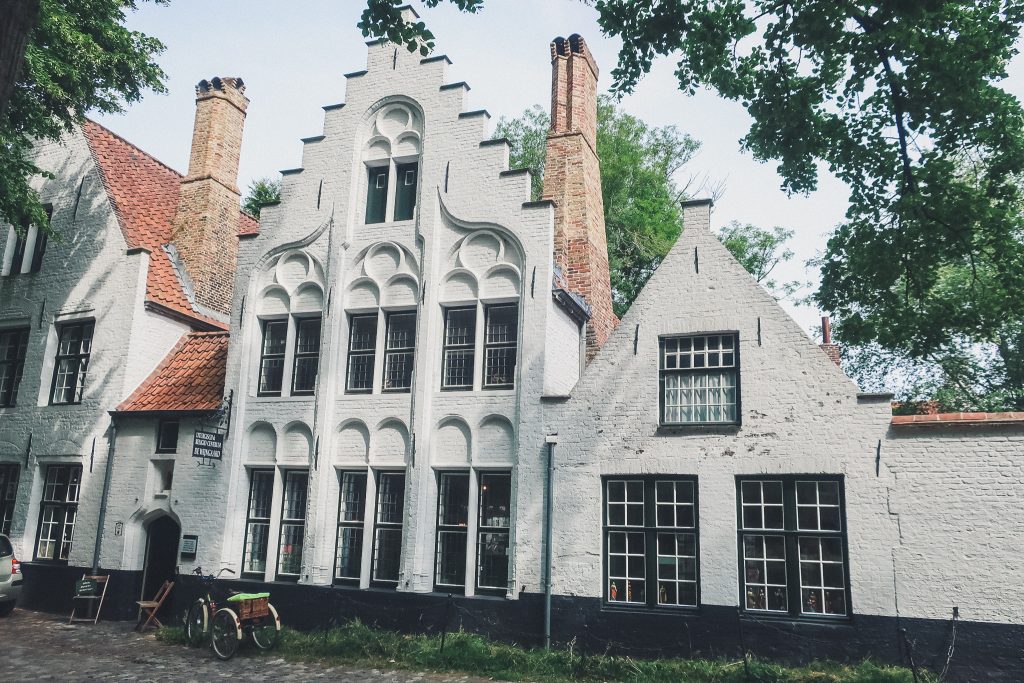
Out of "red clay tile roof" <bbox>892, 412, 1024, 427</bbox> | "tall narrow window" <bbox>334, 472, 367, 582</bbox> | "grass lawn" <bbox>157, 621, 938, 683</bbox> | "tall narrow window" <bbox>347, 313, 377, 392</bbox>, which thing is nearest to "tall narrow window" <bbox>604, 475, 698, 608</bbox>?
"grass lawn" <bbox>157, 621, 938, 683</bbox>

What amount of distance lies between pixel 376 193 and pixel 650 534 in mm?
8856

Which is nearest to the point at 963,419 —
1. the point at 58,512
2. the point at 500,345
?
the point at 500,345

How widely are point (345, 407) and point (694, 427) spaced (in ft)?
22.2

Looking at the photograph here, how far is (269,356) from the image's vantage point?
16.4 m

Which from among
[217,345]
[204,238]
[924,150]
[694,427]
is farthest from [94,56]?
[924,150]

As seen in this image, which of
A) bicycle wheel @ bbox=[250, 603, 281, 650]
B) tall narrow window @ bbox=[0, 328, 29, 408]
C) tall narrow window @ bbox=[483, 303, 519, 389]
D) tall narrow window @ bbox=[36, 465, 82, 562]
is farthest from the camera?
tall narrow window @ bbox=[0, 328, 29, 408]

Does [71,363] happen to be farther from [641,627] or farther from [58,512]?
[641,627]

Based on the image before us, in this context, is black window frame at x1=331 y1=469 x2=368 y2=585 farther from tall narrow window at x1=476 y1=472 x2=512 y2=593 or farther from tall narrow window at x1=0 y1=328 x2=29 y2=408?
tall narrow window at x1=0 y1=328 x2=29 y2=408

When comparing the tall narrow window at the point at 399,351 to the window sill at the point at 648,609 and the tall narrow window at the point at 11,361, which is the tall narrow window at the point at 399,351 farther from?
the tall narrow window at the point at 11,361

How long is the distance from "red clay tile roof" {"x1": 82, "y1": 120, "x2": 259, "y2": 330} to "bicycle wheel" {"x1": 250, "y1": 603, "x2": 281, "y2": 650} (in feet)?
26.4

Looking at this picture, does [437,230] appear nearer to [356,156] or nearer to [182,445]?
[356,156]

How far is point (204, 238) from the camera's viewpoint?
19.9 metres

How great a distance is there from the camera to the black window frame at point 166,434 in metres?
16.5

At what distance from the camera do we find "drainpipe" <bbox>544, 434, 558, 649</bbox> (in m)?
12.8
